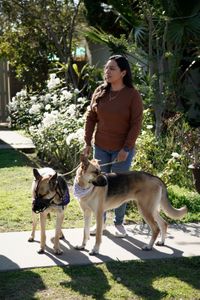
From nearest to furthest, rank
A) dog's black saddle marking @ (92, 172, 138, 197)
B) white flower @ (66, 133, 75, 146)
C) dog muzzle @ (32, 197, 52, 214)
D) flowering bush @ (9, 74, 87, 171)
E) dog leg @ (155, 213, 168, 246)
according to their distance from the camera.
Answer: dog muzzle @ (32, 197, 52, 214) → dog's black saddle marking @ (92, 172, 138, 197) → dog leg @ (155, 213, 168, 246) → white flower @ (66, 133, 75, 146) → flowering bush @ (9, 74, 87, 171)

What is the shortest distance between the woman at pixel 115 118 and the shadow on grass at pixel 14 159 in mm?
4393

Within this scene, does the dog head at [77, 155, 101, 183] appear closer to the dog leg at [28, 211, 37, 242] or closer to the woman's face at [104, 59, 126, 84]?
the dog leg at [28, 211, 37, 242]

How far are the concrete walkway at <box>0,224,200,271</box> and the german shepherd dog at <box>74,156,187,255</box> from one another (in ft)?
0.49

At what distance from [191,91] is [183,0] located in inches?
131

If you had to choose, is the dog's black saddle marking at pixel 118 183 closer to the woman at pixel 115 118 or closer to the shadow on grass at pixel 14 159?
the woman at pixel 115 118

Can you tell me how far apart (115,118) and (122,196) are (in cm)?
89

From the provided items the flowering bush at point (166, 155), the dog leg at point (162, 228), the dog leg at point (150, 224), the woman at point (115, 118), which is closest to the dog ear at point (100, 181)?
the woman at point (115, 118)

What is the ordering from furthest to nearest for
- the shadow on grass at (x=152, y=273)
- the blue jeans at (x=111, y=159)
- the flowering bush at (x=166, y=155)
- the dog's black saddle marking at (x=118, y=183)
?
the flowering bush at (x=166, y=155) → the blue jeans at (x=111, y=159) → the dog's black saddle marking at (x=118, y=183) → the shadow on grass at (x=152, y=273)

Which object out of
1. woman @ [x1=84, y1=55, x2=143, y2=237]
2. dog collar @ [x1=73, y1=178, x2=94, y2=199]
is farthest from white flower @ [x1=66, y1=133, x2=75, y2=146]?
dog collar @ [x1=73, y1=178, x2=94, y2=199]

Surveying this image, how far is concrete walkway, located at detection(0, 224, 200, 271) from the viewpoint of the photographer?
4855mm

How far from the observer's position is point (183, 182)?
7.89 metres

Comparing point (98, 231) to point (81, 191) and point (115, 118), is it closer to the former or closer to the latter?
point (81, 191)

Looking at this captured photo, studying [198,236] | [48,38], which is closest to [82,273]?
[198,236]

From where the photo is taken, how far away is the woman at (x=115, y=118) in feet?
17.3
